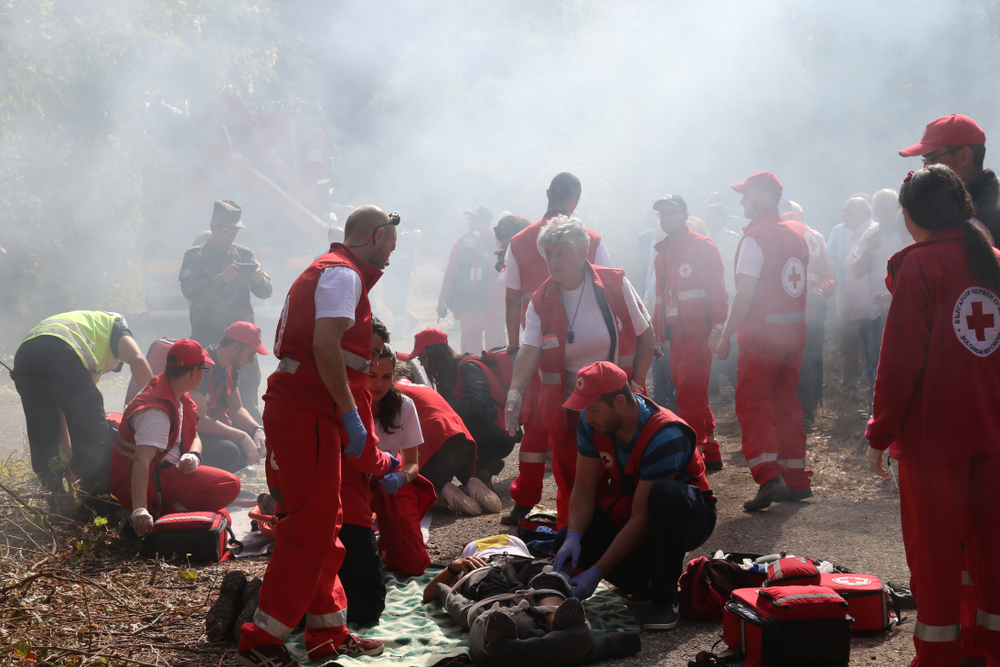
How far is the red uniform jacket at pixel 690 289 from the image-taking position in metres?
5.63

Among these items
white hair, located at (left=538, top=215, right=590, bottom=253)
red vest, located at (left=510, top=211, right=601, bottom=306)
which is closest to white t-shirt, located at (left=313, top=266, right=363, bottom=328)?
white hair, located at (left=538, top=215, right=590, bottom=253)

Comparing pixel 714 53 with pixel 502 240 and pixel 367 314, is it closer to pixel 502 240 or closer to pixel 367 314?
pixel 502 240

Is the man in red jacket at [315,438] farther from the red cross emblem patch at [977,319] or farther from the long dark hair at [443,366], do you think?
the long dark hair at [443,366]

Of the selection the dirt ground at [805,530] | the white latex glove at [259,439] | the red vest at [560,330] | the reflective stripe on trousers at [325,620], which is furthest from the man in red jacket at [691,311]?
the reflective stripe on trousers at [325,620]

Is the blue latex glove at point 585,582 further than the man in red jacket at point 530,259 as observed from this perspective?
No

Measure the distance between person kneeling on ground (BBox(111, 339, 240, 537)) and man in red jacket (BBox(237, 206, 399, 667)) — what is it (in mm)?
1475

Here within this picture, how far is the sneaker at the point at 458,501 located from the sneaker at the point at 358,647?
1.94 meters

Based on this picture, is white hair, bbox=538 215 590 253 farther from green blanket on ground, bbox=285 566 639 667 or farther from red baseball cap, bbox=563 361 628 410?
green blanket on ground, bbox=285 566 639 667

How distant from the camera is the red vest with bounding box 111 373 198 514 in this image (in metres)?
4.10

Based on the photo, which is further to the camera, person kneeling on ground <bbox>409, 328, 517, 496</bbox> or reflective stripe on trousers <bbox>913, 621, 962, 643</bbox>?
person kneeling on ground <bbox>409, 328, 517, 496</bbox>

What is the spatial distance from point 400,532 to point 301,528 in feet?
3.74

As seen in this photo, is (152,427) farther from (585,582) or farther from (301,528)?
(585,582)

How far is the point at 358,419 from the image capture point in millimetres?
2799

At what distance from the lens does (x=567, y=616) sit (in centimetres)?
271
